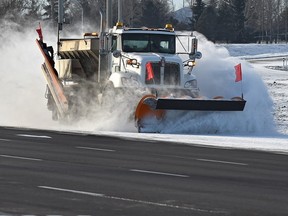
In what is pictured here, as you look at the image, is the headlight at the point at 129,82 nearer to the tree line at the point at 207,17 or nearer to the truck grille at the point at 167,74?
the truck grille at the point at 167,74

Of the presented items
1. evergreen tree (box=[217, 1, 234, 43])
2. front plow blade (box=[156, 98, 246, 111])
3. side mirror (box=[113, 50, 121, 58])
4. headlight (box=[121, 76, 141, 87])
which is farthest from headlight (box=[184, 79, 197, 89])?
evergreen tree (box=[217, 1, 234, 43])

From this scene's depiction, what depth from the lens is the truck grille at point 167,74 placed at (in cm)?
2648

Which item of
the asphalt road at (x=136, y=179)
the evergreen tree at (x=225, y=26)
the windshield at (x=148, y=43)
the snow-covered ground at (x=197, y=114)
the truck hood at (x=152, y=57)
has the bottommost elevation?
the asphalt road at (x=136, y=179)

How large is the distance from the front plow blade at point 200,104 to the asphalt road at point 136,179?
10.9ft

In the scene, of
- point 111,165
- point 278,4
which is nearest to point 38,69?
point 111,165

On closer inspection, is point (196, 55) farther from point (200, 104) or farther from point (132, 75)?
point (200, 104)

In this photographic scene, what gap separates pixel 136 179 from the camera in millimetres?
14375

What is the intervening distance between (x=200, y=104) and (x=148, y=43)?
2.98 m

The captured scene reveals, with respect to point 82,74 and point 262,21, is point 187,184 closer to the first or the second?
point 82,74

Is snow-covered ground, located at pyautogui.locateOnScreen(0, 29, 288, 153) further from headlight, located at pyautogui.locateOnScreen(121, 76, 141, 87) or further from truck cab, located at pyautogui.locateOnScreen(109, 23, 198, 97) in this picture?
truck cab, located at pyautogui.locateOnScreen(109, 23, 198, 97)

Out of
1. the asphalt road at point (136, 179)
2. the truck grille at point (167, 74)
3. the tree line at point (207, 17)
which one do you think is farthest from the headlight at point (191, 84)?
the tree line at point (207, 17)

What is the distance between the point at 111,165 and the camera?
16.5 metres

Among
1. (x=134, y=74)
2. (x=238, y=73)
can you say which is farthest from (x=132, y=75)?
(x=238, y=73)

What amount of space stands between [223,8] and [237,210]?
10680 cm
